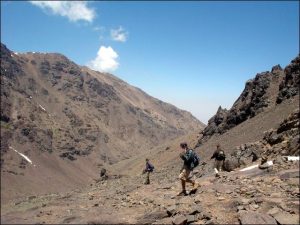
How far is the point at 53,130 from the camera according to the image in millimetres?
161000

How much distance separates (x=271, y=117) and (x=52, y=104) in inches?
5300

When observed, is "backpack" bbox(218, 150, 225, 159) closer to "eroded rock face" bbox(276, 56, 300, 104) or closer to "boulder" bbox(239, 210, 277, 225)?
"boulder" bbox(239, 210, 277, 225)

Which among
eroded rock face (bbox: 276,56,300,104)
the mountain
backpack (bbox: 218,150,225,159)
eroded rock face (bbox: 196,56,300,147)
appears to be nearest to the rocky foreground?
backpack (bbox: 218,150,225,159)

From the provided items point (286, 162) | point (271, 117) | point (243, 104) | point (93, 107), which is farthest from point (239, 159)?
point (93, 107)

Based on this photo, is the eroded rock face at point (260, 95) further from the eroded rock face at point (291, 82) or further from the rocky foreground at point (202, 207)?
the rocky foreground at point (202, 207)

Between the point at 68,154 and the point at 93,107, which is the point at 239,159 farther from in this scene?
the point at 93,107

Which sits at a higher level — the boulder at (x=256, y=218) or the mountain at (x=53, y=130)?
the mountain at (x=53, y=130)

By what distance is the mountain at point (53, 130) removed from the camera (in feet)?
448

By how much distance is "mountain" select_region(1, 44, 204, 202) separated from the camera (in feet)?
448

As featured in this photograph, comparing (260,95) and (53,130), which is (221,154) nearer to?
(260,95)

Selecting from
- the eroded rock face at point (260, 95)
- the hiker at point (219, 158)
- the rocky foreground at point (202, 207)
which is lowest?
the rocky foreground at point (202, 207)

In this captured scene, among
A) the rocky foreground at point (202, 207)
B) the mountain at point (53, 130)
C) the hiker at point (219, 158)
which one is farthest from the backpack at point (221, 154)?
the mountain at point (53, 130)

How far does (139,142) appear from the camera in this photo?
18725 centimetres

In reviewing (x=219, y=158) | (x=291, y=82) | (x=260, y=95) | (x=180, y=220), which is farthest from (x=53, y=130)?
(x=180, y=220)
